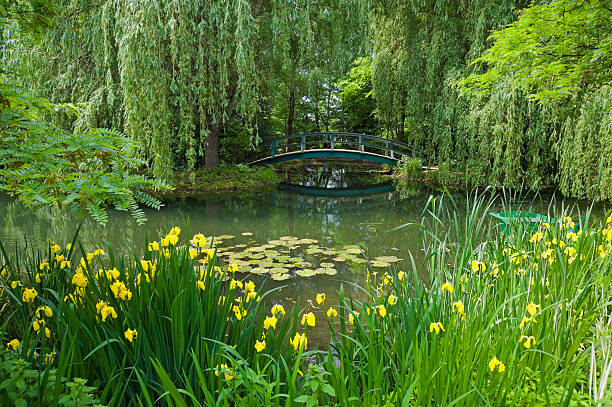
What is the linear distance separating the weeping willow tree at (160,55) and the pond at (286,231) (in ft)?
→ 4.91

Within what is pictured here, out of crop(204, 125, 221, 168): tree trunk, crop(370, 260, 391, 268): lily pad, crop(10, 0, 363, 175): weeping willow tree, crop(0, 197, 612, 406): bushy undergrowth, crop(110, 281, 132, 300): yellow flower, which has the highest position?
crop(10, 0, 363, 175): weeping willow tree

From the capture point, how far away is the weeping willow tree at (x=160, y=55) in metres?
7.54

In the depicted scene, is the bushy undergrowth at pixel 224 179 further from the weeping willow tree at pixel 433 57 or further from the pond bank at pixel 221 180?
the weeping willow tree at pixel 433 57

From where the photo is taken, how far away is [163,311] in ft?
5.46

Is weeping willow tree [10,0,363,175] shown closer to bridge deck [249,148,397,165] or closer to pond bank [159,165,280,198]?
pond bank [159,165,280,198]

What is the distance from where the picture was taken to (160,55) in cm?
822

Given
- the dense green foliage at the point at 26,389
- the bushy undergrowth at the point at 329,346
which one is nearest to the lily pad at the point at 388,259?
the bushy undergrowth at the point at 329,346

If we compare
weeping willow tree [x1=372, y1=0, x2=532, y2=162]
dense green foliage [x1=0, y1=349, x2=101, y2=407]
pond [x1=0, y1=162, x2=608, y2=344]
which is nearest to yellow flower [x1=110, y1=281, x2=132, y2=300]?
dense green foliage [x1=0, y1=349, x2=101, y2=407]

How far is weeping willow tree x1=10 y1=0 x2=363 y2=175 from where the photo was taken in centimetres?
754

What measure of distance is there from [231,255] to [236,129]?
9.13m

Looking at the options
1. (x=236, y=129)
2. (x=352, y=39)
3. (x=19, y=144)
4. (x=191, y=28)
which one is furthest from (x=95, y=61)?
(x=19, y=144)

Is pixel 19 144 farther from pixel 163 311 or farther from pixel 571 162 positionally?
pixel 571 162

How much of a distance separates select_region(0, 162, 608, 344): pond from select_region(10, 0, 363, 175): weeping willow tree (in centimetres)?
150

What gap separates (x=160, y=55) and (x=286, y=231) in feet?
15.1
